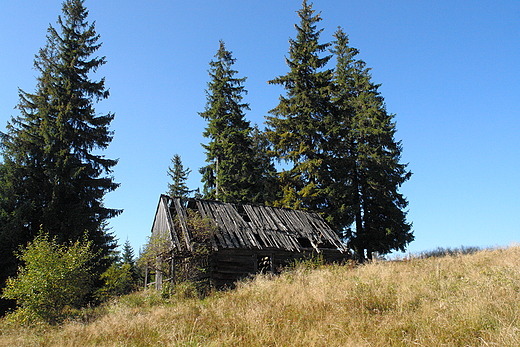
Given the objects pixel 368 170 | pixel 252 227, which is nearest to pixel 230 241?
pixel 252 227

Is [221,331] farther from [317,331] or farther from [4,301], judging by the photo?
[4,301]

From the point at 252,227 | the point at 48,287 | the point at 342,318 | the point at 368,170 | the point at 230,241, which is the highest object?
the point at 368,170

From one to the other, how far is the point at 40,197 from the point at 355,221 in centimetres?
2148

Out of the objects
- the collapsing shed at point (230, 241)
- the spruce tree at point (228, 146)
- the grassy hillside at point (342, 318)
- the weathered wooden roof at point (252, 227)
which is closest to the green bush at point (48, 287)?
the grassy hillside at point (342, 318)

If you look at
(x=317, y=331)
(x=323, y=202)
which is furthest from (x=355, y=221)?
(x=317, y=331)

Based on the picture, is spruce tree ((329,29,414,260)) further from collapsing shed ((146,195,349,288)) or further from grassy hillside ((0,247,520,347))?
grassy hillside ((0,247,520,347))

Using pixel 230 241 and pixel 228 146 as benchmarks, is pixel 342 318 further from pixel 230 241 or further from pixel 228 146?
pixel 228 146

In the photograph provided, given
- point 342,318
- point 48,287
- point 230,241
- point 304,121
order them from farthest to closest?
point 304,121, point 230,241, point 48,287, point 342,318

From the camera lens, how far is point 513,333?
5523mm

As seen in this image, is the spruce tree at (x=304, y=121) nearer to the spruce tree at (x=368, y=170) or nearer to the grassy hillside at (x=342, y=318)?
the spruce tree at (x=368, y=170)

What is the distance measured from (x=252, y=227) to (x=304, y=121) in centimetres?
1026

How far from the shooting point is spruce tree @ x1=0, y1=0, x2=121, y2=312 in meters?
18.7

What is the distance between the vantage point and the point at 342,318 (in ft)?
24.6

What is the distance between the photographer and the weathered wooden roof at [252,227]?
16.8m
